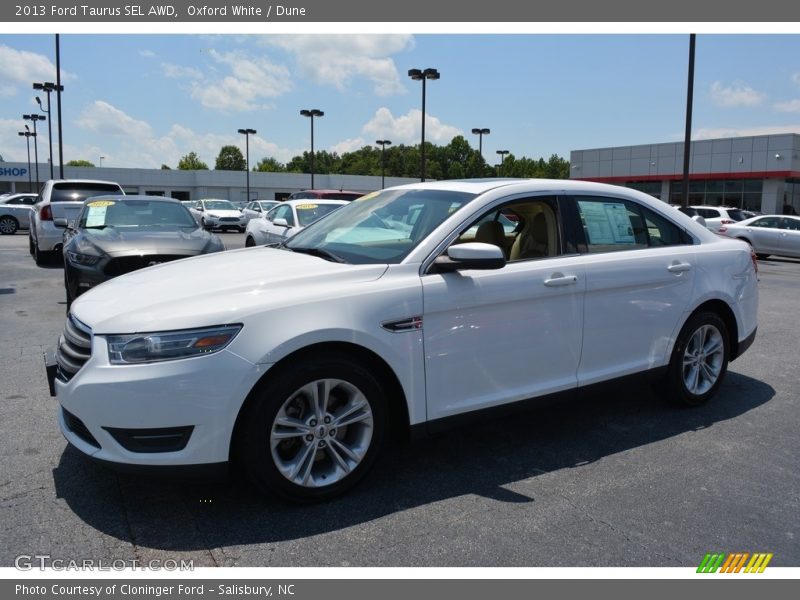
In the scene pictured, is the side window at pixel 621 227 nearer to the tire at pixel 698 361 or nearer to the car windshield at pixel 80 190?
the tire at pixel 698 361

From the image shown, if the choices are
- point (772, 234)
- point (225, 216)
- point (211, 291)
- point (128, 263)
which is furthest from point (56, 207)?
point (772, 234)

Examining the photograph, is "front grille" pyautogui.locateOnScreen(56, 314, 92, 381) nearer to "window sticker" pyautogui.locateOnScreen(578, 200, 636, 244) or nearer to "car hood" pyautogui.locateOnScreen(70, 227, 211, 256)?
"window sticker" pyautogui.locateOnScreen(578, 200, 636, 244)

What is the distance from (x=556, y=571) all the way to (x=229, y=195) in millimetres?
82239

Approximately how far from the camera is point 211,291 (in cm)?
340

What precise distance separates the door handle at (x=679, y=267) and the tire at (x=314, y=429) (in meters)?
2.42

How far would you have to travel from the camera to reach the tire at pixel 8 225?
87.1ft

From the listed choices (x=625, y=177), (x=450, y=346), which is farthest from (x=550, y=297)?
(x=625, y=177)

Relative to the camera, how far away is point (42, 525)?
320 centimetres

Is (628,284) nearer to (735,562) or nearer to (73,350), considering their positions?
(735,562)

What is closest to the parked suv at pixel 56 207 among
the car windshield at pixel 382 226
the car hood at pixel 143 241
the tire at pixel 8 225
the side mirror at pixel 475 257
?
the car hood at pixel 143 241

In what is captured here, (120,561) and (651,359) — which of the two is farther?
(651,359)

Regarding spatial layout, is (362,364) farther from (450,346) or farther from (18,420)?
(18,420)

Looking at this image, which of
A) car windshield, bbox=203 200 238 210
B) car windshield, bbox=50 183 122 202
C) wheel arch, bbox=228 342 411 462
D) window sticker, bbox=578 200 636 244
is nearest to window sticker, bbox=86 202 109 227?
car windshield, bbox=50 183 122 202

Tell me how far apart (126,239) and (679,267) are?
588 cm
